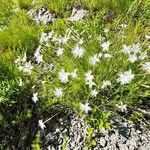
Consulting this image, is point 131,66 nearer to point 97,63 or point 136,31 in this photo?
point 97,63

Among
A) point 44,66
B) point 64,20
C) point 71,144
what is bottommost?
point 71,144

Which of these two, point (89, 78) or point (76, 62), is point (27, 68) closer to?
point (76, 62)

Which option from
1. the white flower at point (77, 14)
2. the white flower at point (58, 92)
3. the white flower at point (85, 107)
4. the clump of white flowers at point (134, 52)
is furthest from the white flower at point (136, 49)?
the white flower at point (77, 14)

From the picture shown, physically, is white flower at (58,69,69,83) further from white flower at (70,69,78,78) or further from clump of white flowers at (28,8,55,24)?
clump of white flowers at (28,8,55,24)

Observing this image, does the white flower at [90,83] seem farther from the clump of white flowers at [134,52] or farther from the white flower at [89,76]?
the clump of white flowers at [134,52]

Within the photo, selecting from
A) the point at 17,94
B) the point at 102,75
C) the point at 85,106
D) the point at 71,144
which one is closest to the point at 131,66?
the point at 102,75

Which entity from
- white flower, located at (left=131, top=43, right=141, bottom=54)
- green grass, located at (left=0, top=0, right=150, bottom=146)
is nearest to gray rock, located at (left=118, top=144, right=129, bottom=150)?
green grass, located at (left=0, top=0, right=150, bottom=146)

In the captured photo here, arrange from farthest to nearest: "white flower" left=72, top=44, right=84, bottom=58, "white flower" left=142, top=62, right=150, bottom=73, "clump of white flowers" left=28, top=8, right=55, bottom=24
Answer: "clump of white flowers" left=28, top=8, right=55, bottom=24, "white flower" left=72, top=44, right=84, bottom=58, "white flower" left=142, top=62, right=150, bottom=73
